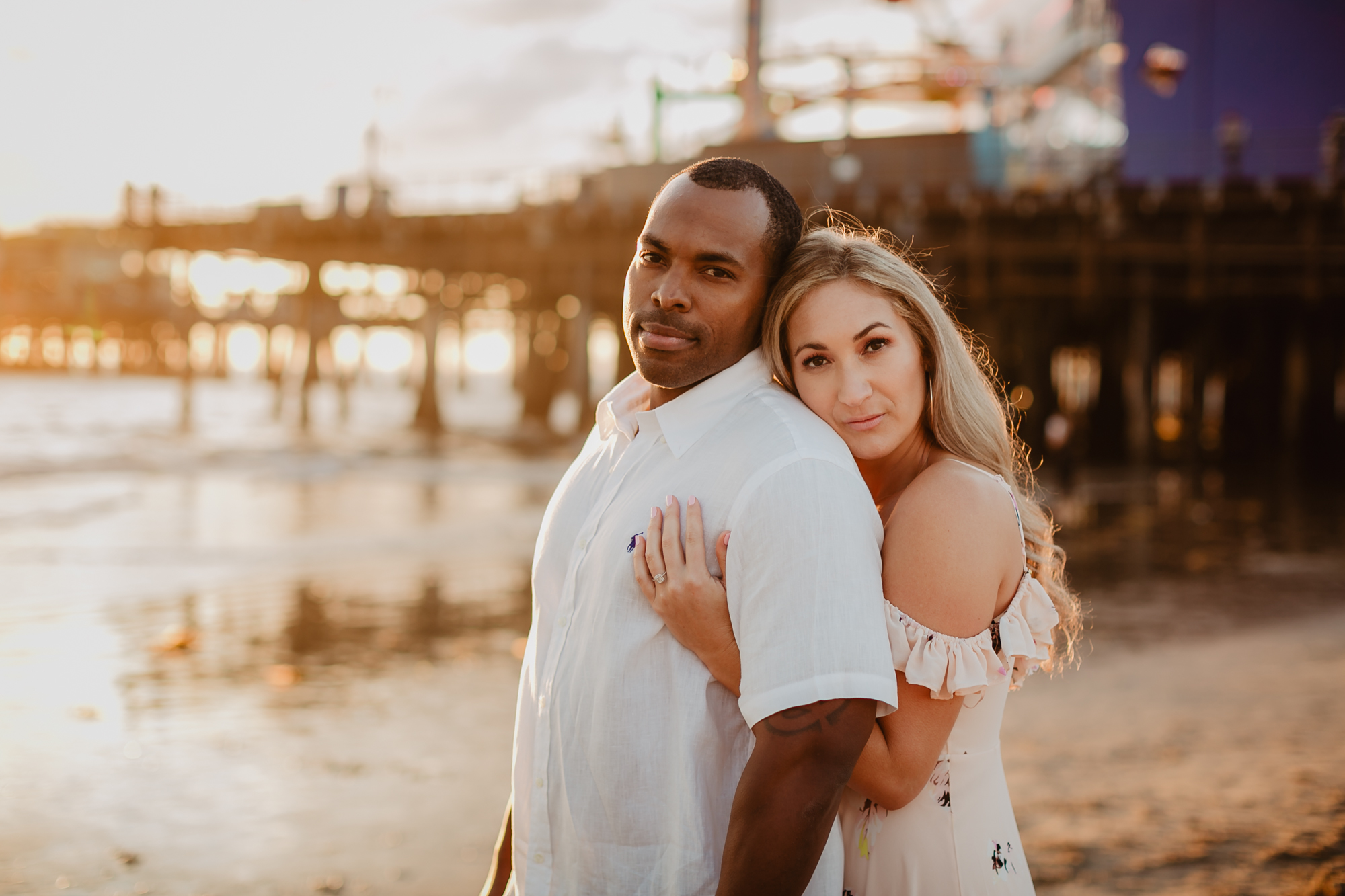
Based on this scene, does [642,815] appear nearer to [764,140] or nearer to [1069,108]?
[764,140]

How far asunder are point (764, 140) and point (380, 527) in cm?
2318

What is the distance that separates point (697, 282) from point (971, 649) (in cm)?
83

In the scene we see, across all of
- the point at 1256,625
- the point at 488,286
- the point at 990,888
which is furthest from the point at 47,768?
the point at 488,286

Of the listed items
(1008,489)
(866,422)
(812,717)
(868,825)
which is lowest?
(868,825)

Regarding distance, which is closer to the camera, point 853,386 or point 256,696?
point 853,386

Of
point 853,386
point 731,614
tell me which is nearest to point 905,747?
point 731,614

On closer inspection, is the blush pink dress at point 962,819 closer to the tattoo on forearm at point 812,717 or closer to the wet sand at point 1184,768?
the tattoo on forearm at point 812,717

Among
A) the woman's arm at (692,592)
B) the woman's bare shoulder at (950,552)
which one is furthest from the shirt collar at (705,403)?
the woman's bare shoulder at (950,552)

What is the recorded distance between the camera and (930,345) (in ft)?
6.41

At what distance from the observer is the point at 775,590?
58.4 inches

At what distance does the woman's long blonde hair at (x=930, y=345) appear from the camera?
183 cm

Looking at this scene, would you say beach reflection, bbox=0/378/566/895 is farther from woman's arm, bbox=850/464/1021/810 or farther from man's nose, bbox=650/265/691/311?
man's nose, bbox=650/265/691/311

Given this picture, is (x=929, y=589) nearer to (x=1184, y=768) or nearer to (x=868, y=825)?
(x=868, y=825)

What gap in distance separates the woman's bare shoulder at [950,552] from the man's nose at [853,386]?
197 millimetres
